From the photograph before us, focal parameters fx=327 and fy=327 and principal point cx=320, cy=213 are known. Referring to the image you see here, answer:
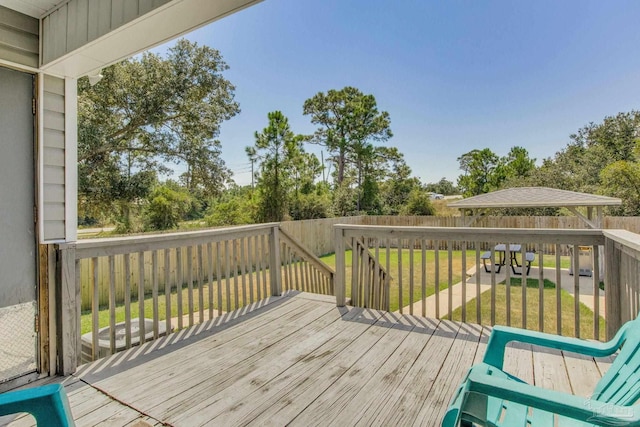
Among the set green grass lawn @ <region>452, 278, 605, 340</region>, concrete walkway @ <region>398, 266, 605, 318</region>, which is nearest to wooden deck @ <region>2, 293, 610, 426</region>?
concrete walkway @ <region>398, 266, 605, 318</region>

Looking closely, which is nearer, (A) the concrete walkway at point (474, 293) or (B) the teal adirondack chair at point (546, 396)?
(B) the teal adirondack chair at point (546, 396)

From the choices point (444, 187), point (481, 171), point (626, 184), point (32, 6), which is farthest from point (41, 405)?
point (444, 187)

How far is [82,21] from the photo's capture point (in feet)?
7.05

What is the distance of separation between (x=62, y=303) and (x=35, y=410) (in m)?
1.43

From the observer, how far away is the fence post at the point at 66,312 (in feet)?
7.28

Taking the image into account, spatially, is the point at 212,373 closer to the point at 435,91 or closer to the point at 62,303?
the point at 62,303

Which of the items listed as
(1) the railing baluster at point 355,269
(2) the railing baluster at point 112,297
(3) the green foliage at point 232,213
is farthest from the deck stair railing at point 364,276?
(3) the green foliage at point 232,213

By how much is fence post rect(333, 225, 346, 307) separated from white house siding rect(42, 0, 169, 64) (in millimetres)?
2512

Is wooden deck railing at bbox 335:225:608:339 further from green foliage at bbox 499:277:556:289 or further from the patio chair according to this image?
the patio chair

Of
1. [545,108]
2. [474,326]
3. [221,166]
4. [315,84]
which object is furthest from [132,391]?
[545,108]

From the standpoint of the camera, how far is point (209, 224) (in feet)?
42.6

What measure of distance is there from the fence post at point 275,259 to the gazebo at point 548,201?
7229mm

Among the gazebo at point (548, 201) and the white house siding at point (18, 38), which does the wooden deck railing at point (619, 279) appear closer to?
the white house siding at point (18, 38)

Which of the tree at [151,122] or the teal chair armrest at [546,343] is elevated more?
the tree at [151,122]
